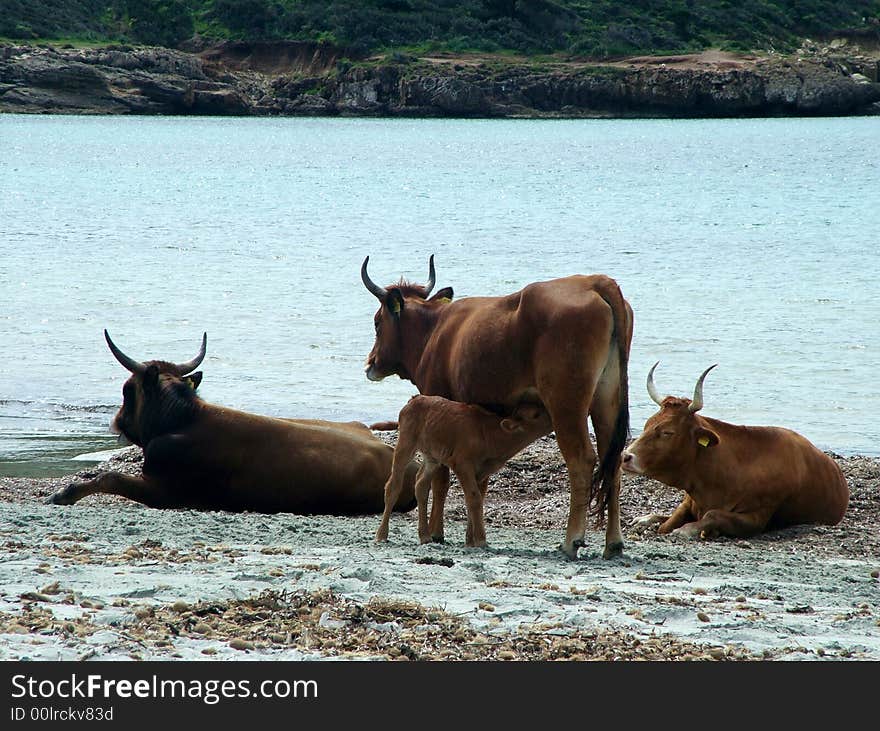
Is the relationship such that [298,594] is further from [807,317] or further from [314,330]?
[807,317]

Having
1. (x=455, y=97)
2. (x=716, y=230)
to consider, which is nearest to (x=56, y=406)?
(x=716, y=230)

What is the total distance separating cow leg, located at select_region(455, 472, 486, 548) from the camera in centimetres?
906

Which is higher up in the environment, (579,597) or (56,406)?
(579,597)

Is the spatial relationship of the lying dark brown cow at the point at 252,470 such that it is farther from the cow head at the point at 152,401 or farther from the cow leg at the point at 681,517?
the cow leg at the point at 681,517

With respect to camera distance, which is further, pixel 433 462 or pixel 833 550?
pixel 833 550

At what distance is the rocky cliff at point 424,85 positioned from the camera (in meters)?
110

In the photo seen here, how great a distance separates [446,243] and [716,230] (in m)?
8.45

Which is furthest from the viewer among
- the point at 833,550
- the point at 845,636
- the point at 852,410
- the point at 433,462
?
the point at 852,410

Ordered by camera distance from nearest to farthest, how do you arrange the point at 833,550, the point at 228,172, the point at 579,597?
the point at 579,597, the point at 833,550, the point at 228,172

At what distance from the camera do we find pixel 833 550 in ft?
32.6

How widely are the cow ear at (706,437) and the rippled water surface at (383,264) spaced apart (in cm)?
425

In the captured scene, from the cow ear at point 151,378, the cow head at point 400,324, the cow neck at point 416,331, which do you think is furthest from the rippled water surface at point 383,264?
the cow neck at point 416,331

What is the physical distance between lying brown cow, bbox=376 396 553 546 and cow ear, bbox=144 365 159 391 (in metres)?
3.08

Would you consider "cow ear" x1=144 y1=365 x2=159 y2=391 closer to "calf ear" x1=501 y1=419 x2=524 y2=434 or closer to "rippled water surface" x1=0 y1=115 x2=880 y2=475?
"rippled water surface" x1=0 y1=115 x2=880 y2=475
